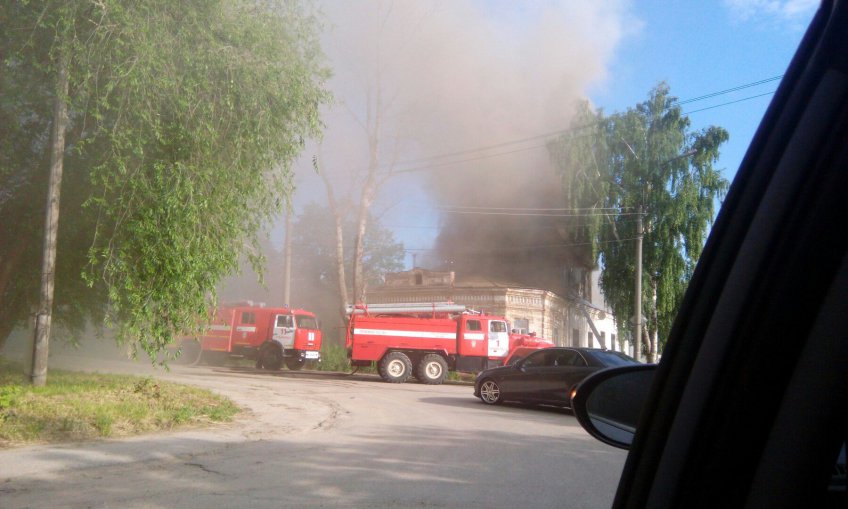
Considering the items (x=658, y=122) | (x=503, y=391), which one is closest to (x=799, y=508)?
(x=503, y=391)

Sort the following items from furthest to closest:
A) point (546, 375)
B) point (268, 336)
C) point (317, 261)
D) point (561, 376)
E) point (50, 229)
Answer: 1. point (317, 261)
2. point (268, 336)
3. point (546, 375)
4. point (561, 376)
5. point (50, 229)

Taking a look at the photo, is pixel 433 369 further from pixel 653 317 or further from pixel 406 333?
pixel 653 317

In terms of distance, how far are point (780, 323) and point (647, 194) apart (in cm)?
814

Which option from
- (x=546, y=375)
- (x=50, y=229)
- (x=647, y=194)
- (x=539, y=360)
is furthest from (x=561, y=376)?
(x=50, y=229)

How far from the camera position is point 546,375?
14.1 m

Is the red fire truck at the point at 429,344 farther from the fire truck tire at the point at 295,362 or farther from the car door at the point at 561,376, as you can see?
the car door at the point at 561,376

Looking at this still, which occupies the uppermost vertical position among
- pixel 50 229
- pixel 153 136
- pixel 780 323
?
pixel 153 136

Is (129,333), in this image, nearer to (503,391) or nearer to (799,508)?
(503,391)

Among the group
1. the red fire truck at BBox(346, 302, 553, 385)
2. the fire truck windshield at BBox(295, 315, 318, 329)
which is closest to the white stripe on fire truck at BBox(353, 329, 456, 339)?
the red fire truck at BBox(346, 302, 553, 385)

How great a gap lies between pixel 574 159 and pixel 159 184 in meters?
21.7

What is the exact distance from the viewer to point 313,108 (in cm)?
1301

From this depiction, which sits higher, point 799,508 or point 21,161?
point 21,161

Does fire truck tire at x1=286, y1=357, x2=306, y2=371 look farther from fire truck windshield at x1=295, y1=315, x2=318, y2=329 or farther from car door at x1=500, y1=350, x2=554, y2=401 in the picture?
car door at x1=500, y1=350, x2=554, y2=401

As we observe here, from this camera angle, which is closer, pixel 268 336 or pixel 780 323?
pixel 780 323
